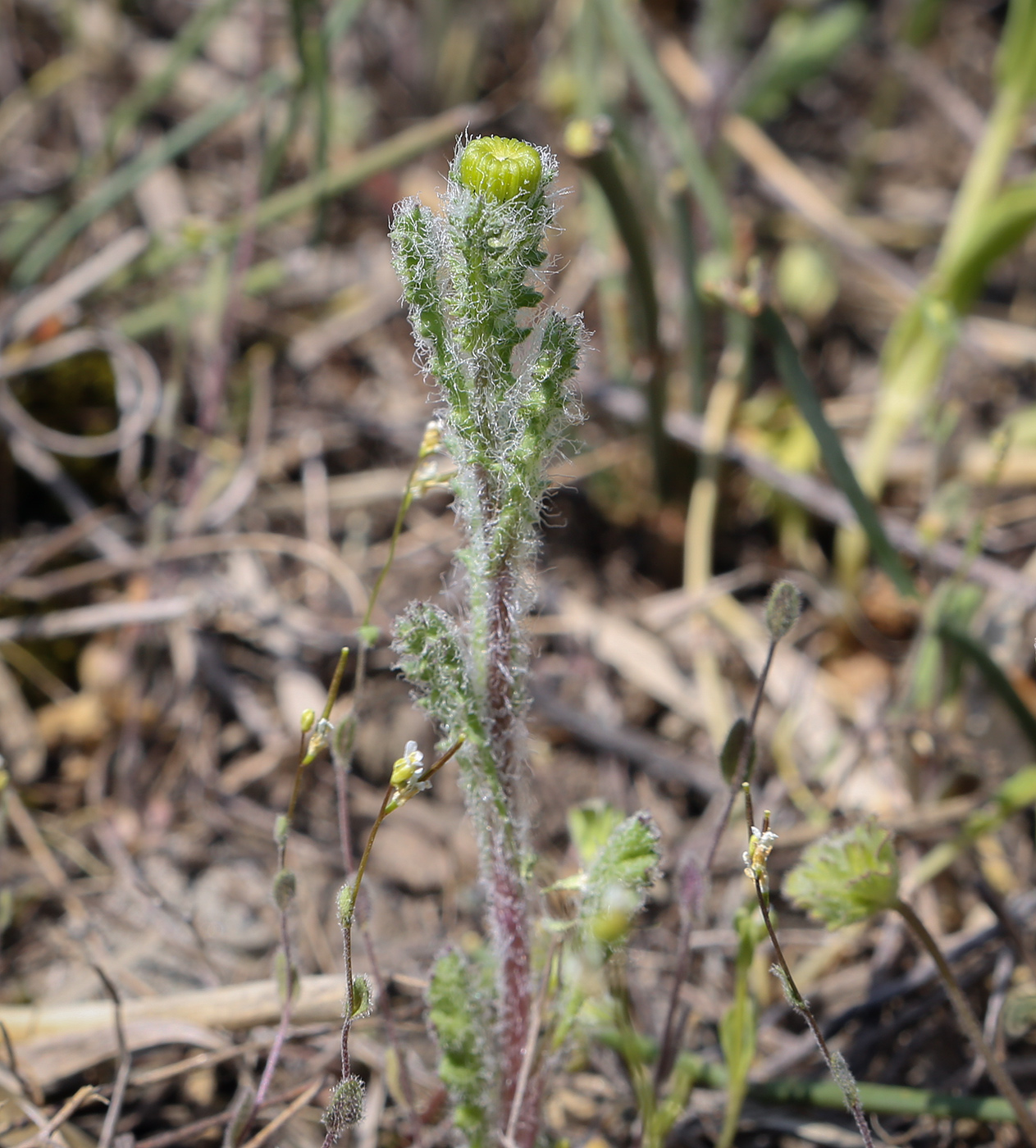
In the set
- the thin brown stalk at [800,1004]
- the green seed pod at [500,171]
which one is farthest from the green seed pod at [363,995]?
the green seed pod at [500,171]

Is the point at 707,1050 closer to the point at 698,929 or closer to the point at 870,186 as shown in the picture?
the point at 698,929

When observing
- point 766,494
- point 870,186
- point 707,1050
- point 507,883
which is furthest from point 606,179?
point 870,186

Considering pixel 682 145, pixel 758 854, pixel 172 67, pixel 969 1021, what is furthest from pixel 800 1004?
pixel 172 67

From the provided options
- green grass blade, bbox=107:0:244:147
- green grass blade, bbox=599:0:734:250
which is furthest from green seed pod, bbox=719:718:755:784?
green grass blade, bbox=107:0:244:147

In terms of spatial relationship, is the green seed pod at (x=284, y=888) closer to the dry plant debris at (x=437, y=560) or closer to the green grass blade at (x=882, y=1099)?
the dry plant debris at (x=437, y=560)

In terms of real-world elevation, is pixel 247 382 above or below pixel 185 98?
below

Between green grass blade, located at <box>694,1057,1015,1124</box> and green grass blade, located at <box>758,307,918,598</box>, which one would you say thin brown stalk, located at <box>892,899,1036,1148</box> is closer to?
green grass blade, located at <box>694,1057,1015,1124</box>
